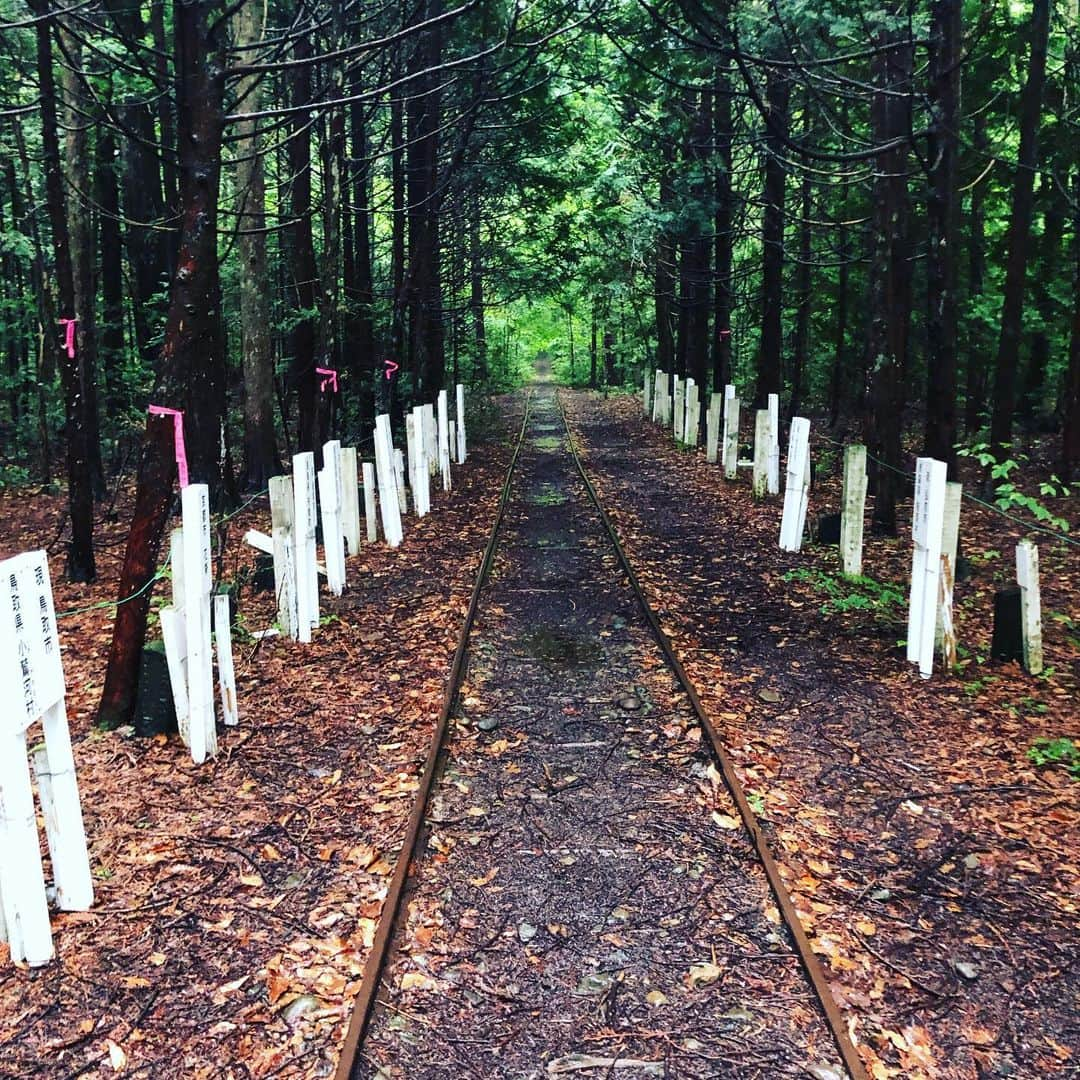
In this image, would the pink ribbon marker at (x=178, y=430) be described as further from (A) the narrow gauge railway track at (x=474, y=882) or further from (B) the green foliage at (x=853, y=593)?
(B) the green foliage at (x=853, y=593)

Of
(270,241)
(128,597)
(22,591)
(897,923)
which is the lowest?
(897,923)

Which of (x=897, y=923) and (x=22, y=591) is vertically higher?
(x=22, y=591)

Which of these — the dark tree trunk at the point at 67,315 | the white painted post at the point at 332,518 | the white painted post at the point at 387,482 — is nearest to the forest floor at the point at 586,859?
the white painted post at the point at 332,518

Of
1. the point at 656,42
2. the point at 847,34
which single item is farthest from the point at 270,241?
the point at 847,34

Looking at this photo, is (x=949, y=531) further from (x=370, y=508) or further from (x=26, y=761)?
(x=370, y=508)

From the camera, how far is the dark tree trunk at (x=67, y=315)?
938cm

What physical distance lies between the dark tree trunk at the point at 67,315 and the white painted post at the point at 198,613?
5376 mm

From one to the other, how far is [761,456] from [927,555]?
26.9 feet

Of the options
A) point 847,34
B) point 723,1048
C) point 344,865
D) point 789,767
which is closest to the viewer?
point 723,1048

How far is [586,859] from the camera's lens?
15.7 feet

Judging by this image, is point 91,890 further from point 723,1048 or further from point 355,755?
point 723,1048

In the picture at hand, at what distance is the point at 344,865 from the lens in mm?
4785

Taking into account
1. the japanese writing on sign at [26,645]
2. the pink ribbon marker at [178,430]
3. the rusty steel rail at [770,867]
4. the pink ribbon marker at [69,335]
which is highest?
the pink ribbon marker at [69,335]

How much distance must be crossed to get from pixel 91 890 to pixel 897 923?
12.2ft
